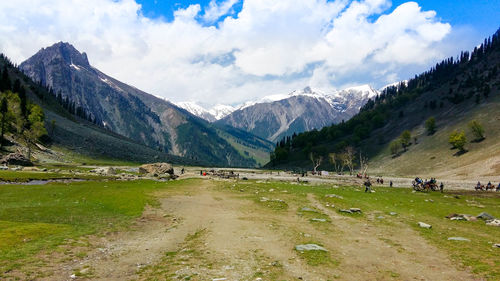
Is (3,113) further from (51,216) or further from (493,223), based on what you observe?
(493,223)

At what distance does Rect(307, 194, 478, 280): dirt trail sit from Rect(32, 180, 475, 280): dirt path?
0.15 feet

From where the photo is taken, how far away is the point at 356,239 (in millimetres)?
22031

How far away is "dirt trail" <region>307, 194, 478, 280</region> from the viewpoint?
48.4 feet

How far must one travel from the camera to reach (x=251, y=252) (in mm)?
18141

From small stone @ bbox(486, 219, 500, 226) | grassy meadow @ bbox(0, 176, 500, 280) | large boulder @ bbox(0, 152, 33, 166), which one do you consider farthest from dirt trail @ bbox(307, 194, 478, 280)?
large boulder @ bbox(0, 152, 33, 166)

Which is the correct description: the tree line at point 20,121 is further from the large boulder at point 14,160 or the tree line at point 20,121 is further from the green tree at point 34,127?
the large boulder at point 14,160

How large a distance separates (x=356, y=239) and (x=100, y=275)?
57.1 feet

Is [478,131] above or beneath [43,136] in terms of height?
above

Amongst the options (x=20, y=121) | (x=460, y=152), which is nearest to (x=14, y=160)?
(x=20, y=121)

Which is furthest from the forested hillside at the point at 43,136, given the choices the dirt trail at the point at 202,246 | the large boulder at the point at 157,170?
the dirt trail at the point at 202,246

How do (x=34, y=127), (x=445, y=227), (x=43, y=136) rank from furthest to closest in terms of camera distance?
(x=43, y=136) → (x=34, y=127) → (x=445, y=227)

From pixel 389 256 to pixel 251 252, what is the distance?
8606mm

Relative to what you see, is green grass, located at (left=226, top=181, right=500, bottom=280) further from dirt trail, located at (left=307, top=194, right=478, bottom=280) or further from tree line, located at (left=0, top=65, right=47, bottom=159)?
tree line, located at (left=0, top=65, right=47, bottom=159)

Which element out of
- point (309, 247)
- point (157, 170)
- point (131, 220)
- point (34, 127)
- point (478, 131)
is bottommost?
point (131, 220)
